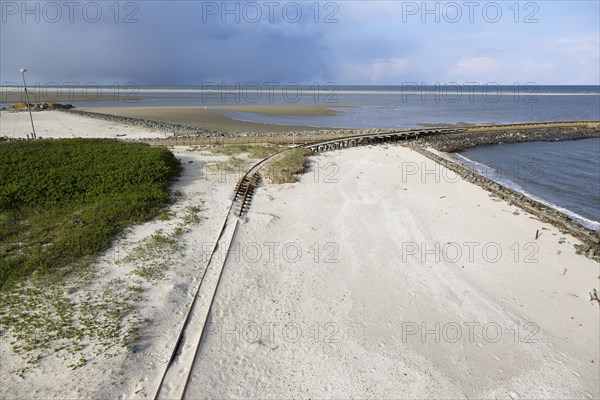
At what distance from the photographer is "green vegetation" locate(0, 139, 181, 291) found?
484 inches

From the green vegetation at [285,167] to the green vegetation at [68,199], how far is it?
5896mm

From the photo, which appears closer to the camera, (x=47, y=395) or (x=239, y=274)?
(x=47, y=395)

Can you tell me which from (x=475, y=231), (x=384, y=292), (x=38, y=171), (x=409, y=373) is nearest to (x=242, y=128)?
(x=38, y=171)

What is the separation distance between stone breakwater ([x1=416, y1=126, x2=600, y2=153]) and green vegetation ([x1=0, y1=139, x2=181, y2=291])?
30.4 metres

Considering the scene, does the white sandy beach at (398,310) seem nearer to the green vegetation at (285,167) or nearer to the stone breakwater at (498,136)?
the green vegetation at (285,167)

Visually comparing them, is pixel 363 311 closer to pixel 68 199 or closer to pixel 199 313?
pixel 199 313

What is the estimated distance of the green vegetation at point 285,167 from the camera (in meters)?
23.9

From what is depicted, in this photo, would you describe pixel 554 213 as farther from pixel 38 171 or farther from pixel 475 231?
pixel 38 171

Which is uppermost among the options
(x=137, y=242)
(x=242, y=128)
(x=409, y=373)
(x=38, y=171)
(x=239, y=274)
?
(x=242, y=128)

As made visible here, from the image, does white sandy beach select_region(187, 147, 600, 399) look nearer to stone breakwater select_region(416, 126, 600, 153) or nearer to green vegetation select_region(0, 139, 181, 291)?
green vegetation select_region(0, 139, 181, 291)

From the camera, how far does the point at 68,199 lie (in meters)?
17.0

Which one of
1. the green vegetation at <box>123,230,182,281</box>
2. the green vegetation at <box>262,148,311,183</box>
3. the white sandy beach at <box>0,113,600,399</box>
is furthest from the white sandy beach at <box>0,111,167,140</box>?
the green vegetation at <box>123,230,182,281</box>

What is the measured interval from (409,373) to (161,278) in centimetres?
770

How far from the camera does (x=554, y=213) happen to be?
66.2 ft
